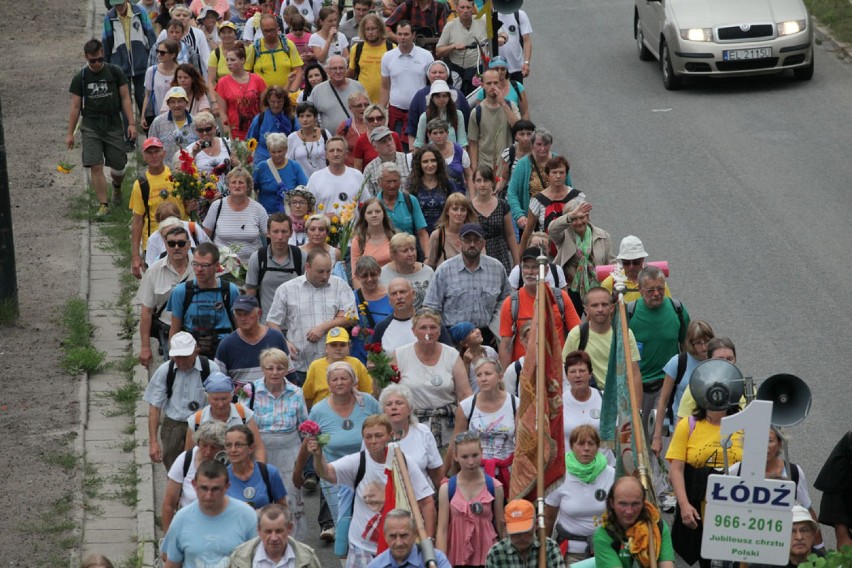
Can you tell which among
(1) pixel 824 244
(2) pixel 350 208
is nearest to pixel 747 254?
(1) pixel 824 244

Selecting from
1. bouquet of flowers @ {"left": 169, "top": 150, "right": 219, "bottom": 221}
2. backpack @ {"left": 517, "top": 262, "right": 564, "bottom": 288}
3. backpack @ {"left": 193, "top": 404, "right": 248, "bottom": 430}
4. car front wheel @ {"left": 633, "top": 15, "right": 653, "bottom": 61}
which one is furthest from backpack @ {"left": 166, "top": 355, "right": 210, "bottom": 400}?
car front wheel @ {"left": 633, "top": 15, "right": 653, "bottom": 61}

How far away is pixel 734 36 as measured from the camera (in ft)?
79.6

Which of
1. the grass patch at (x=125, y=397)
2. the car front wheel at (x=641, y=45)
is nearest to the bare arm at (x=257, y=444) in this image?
the grass patch at (x=125, y=397)

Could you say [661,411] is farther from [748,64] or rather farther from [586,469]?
[748,64]

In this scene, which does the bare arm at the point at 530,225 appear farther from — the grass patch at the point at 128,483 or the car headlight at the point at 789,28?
the car headlight at the point at 789,28

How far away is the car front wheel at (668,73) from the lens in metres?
25.1

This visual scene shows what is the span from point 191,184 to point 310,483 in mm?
3694

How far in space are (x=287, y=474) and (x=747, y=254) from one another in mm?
8039

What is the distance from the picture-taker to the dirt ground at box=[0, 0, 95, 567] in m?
13.9

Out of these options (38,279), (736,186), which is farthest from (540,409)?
(736,186)

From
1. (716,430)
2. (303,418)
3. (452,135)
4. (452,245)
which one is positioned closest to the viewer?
(716,430)

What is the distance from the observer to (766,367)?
1612cm

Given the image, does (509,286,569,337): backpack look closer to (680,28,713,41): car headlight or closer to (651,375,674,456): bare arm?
(651,375,674,456): bare arm

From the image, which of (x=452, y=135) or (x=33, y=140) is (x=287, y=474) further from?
(x=33, y=140)
